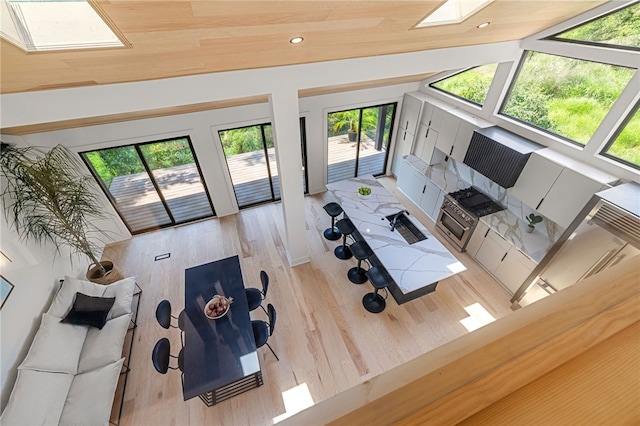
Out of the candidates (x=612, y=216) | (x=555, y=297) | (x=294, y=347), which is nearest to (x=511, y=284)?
(x=612, y=216)

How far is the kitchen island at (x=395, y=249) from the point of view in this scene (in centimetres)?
352

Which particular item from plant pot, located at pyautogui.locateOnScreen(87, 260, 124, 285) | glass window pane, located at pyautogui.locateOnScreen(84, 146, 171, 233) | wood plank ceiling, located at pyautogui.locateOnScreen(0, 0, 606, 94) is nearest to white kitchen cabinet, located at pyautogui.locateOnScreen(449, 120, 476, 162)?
wood plank ceiling, located at pyautogui.locateOnScreen(0, 0, 606, 94)

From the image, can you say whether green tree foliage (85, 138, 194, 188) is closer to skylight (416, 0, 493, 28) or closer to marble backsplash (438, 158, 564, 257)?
skylight (416, 0, 493, 28)

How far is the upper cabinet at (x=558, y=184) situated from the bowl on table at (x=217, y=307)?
421 cm

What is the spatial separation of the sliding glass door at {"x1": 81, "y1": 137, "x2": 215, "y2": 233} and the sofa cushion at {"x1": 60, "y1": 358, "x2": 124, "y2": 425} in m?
3.05

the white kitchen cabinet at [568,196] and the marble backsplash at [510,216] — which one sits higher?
the white kitchen cabinet at [568,196]

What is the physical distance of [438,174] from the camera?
17.3 feet

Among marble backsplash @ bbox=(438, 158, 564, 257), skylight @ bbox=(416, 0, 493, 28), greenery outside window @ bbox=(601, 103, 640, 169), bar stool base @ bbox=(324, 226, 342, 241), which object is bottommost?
bar stool base @ bbox=(324, 226, 342, 241)

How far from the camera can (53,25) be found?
1.55m

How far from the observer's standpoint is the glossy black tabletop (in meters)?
2.67

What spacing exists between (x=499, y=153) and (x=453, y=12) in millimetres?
2168

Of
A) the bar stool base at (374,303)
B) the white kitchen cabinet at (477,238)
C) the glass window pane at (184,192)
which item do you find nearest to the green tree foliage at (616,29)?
the white kitchen cabinet at (477,238)

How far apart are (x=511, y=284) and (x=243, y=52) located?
464cm

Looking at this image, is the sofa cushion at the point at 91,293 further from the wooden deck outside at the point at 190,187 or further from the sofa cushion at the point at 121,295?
the wooden deck outside at the point at 190,187
